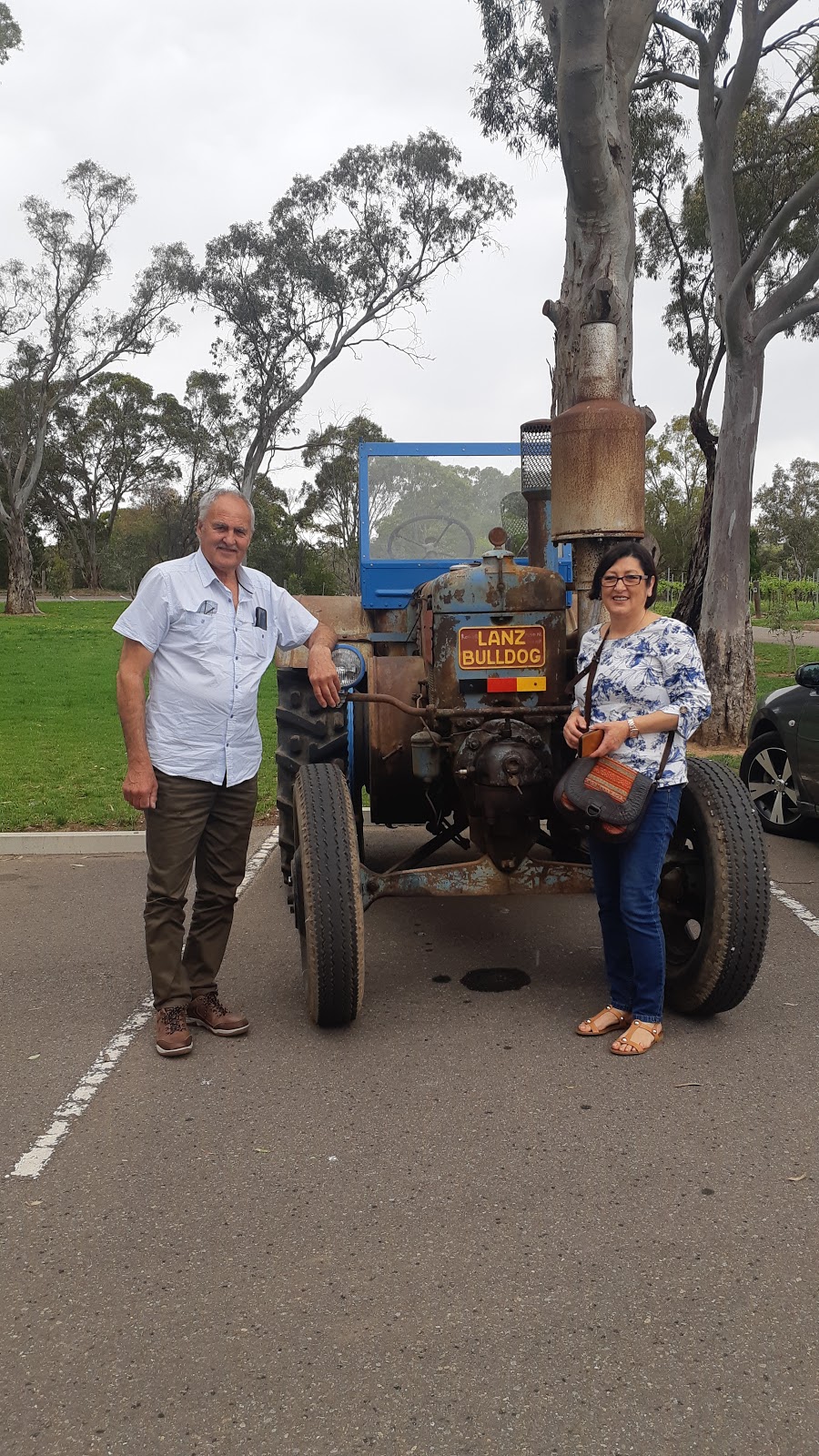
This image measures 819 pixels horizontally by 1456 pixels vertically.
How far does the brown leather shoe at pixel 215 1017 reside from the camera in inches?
170

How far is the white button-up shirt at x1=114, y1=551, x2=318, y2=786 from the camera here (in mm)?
4059

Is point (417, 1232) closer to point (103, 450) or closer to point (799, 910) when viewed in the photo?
point (799, 910)

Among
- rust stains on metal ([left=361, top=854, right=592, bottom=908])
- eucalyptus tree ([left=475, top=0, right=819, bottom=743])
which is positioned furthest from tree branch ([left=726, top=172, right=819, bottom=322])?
rust stains on metal ([left=361, top=854, right=592, bottom=908])

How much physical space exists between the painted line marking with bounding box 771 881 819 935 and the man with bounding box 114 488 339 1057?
119 inches

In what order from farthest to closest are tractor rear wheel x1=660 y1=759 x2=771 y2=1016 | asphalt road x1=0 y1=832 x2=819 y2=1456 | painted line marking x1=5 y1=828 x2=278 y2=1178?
tractor rear wheel x1=660 y1=759 x2=771 y2=1016, painted line marking x1=5 y1=828 x2=278 y2=1178, asphalt road x1=0 y1=832 x2=819 y2=1456

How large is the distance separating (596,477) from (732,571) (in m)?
8.43

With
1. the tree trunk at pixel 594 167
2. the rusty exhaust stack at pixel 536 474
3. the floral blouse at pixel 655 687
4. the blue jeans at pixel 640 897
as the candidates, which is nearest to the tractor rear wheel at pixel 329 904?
the blue jeans at pixel 640 897

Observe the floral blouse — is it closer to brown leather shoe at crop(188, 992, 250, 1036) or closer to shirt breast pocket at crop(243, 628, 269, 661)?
shirt breast pocket at crop(243, 628, 269, 661)

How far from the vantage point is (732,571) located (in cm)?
1302

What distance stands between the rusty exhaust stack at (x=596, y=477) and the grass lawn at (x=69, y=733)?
13.6ft

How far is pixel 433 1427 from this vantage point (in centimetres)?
225

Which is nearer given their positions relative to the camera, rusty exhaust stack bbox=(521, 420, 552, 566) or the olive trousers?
the olive trousers

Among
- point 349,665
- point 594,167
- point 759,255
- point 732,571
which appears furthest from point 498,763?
point 759,255

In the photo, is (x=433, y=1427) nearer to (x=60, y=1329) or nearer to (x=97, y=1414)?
(x=97, y=1414)
